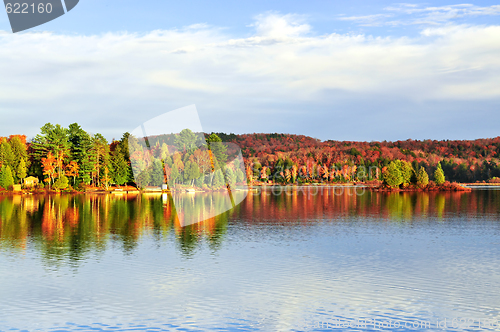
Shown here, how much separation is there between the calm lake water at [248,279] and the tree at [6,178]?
6758 centimetres

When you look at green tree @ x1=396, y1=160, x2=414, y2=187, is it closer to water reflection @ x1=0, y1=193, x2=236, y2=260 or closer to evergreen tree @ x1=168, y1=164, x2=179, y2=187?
evergreen tree @ x1=168, y1=164, x2=179, y2=187

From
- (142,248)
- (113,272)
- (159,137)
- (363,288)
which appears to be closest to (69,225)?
(142,248)

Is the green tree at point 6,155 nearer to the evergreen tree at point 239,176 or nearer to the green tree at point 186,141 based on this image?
the green tree at point 186,141

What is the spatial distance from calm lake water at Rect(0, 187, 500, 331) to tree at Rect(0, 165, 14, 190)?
222 feet

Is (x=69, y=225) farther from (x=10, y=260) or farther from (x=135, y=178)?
(x=135, y=178)

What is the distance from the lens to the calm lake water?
50.0 ft

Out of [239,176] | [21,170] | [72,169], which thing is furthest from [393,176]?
[21,170]

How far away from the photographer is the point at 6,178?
3826 inches

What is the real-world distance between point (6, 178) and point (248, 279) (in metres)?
91.5

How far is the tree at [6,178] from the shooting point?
319 feet

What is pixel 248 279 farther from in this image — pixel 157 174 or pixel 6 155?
pixel 157 174

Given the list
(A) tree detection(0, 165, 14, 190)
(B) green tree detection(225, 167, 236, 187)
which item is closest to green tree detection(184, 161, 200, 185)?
(B) green tree detection(225, 167, 236, 187)

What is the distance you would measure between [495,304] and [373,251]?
1066 cm

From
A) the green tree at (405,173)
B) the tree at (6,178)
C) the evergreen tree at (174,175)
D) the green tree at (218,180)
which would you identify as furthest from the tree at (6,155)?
the green tree at (405,173)
